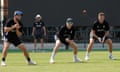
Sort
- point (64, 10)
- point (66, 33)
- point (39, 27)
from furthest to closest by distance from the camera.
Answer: point (64, 10), point (39, 27), point (66, 33)

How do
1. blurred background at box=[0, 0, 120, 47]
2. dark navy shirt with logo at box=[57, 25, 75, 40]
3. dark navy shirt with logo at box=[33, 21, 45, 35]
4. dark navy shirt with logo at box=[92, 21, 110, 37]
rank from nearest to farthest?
1. dark navy shirt with logo at box=[57, 25, 75, 40]
2. dark navy shirt with logo at box=[92, 21, 110, 37]
3. dark navy shirt with logo at box=[33, 21, 45, 35]
4. blurred background at box=[0, 0, 120, 47]

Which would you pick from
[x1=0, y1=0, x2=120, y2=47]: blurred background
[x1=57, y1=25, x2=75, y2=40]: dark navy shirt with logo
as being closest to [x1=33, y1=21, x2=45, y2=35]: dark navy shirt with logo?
[x1=0, y1=0, x2=120, y2=47]: blurred background

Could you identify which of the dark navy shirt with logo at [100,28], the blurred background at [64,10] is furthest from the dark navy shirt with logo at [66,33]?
the blurred background at [64,10]

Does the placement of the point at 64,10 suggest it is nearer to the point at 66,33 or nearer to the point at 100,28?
the point at 100,28

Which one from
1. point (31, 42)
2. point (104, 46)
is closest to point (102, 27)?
point (104, 46)

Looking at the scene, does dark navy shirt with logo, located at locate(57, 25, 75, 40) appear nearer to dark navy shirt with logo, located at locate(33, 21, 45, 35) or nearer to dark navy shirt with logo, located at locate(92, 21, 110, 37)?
dark navy shirt with logo, located at locate(92, 21, 110, 37)

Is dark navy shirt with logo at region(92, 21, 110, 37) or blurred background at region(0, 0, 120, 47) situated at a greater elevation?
blurred background at region(0, 0, 120, 47)

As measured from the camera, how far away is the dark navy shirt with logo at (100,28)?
18.0 metres

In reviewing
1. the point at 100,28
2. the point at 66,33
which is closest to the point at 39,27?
the point at 100,28

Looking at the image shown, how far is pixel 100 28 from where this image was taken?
1811cm

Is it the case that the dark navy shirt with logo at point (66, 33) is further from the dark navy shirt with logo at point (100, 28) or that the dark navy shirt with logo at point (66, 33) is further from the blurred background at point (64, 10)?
the blurred background at point (64, 10)

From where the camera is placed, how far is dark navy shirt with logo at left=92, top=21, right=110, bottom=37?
1805 cm

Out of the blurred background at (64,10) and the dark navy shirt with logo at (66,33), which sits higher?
the blurred background at (64,10)

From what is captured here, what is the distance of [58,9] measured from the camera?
3325 centimetres
